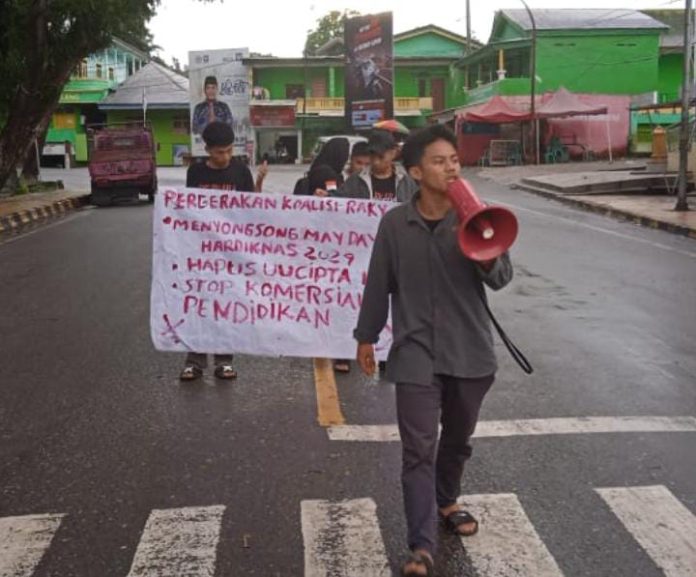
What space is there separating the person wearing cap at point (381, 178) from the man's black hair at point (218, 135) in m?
0.85

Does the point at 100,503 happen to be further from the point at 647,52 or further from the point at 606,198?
the point at 647,52

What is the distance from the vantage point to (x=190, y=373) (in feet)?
19.5

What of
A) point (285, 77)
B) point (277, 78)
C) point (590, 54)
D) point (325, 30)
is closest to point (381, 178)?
point (590, 54)

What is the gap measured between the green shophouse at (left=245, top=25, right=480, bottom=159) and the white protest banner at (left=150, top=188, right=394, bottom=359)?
45.8m

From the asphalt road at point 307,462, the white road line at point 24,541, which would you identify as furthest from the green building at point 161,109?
the white road line at point 24,541

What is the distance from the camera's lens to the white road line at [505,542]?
3.35 meters

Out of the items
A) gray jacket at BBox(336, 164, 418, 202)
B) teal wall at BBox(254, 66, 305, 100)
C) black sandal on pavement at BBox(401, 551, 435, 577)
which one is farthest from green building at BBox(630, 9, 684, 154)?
black sandal on pavement at BBox(401, 551, 435, 577)

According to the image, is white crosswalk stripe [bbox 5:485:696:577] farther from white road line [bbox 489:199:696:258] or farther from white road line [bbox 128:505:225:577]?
white road line [bbox 489:199:696:258]

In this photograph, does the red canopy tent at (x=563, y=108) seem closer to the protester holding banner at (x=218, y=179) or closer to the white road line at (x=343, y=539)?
the protester holding banner at (x=218, y=179)

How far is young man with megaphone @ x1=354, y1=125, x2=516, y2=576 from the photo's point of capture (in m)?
3.24

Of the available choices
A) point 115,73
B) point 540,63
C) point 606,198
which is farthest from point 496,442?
point 115,73

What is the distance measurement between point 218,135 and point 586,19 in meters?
41.4

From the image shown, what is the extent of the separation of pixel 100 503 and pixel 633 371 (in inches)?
151

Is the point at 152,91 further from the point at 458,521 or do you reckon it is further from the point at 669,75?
the point at 458,521
